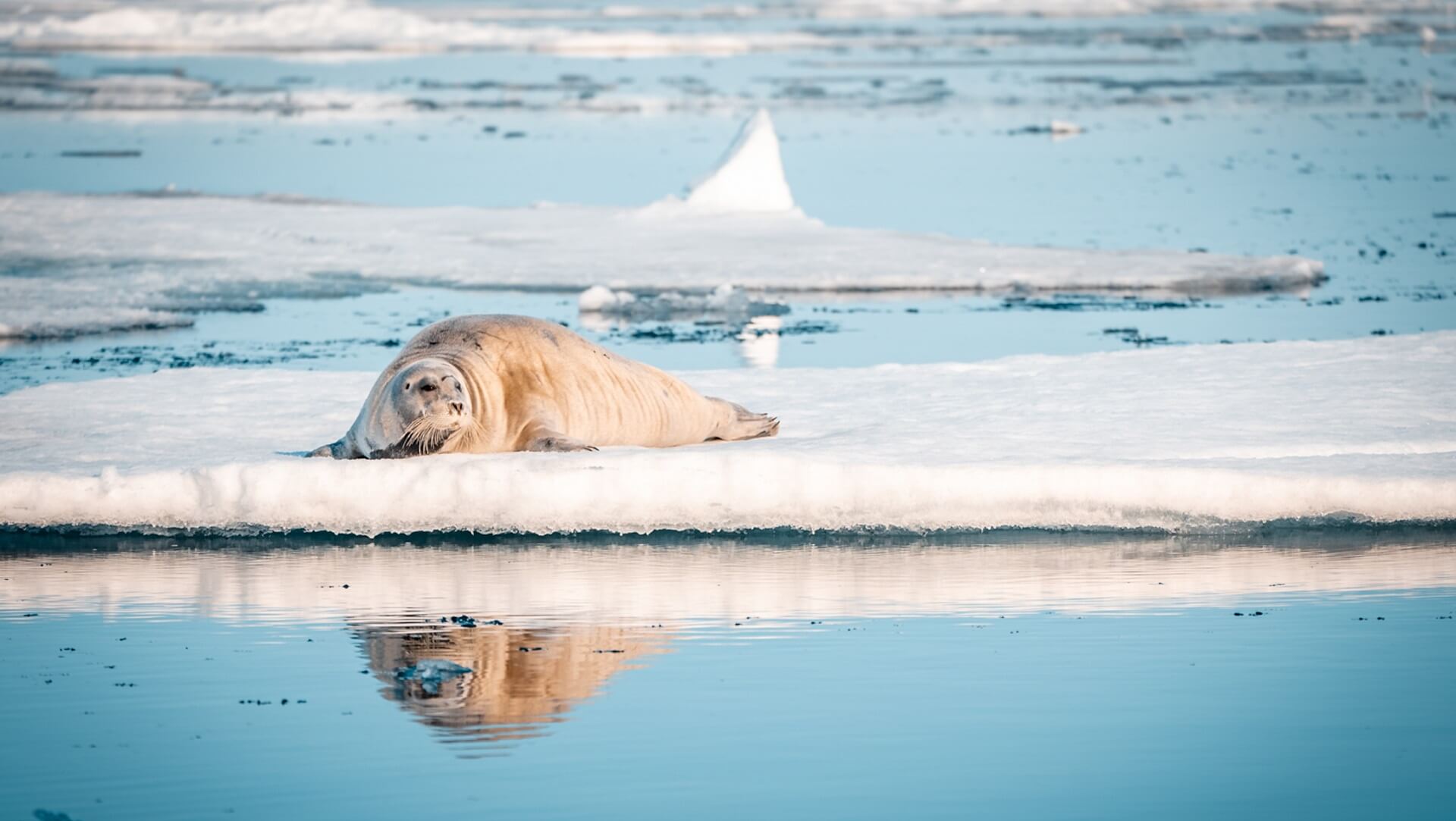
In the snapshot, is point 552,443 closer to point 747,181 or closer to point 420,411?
point 420,411

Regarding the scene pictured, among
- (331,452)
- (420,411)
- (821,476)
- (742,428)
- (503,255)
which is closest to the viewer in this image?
(821,476)

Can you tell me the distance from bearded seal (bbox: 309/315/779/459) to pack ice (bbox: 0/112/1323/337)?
5.72 m

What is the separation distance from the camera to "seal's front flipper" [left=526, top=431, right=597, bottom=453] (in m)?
7.36

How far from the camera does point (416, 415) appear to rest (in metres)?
7.22

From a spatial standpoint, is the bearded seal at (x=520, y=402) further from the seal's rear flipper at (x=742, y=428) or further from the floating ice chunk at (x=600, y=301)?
the floating ice chunk at (x=600, y=301)

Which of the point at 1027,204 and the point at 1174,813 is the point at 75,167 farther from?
the point at 1174,813

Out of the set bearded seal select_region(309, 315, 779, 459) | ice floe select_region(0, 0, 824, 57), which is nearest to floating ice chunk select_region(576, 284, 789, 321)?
bearded seal select_region(309, 315, 779, 459)

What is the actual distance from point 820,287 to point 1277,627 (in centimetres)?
876

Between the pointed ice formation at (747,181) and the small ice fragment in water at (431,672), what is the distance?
1265 cm

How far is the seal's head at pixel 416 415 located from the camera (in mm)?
7219

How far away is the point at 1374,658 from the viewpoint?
18.2ft

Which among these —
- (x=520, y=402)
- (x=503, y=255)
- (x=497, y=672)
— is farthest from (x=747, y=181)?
(x=497, y=672)

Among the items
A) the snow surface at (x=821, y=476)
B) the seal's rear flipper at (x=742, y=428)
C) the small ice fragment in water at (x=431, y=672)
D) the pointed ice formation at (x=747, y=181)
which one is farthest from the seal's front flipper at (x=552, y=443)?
the pointed ice formation at (x=747, y=181)

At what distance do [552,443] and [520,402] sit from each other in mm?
313
